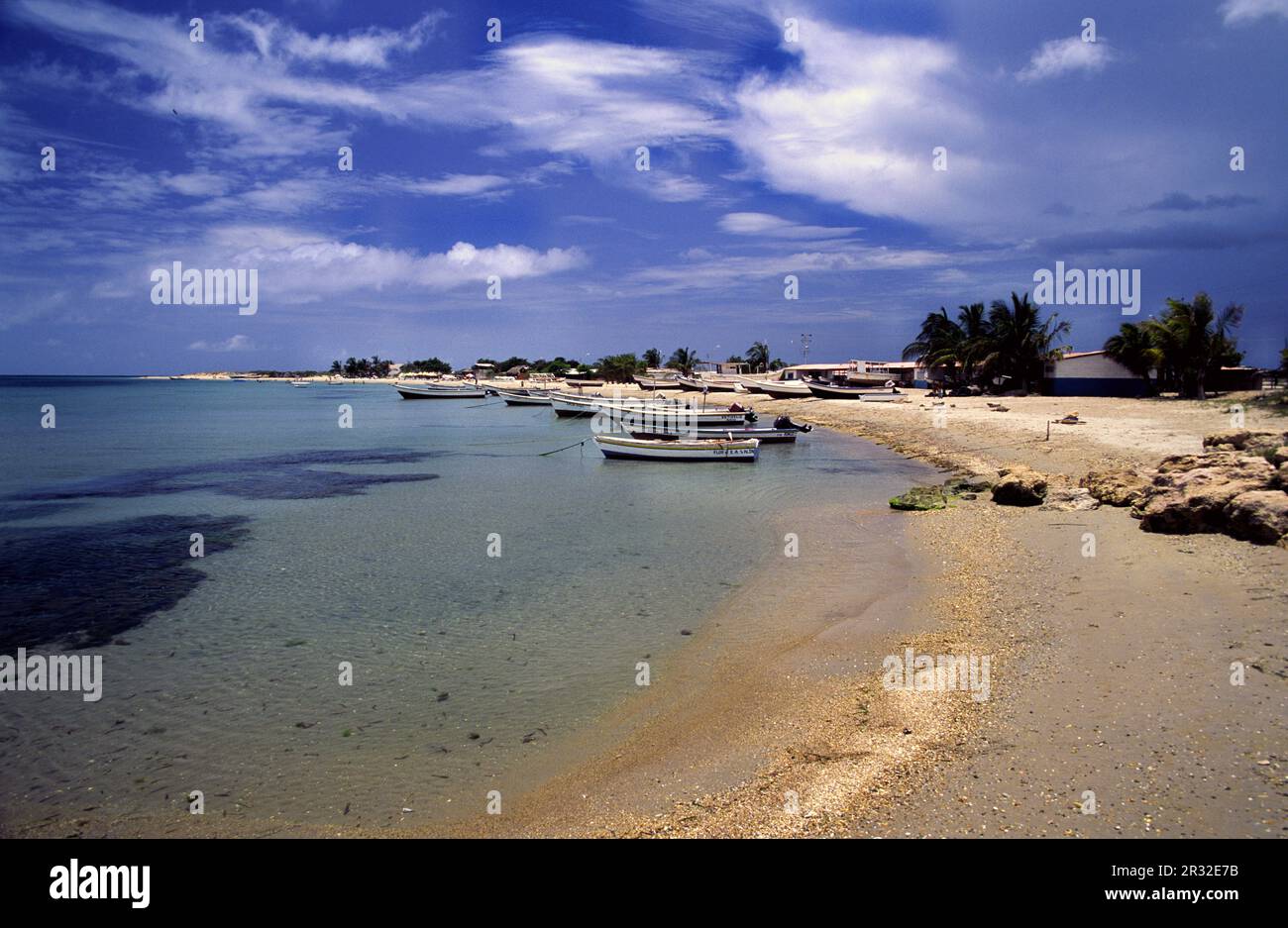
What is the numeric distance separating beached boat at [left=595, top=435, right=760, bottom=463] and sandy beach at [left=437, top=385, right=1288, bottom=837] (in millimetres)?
20685

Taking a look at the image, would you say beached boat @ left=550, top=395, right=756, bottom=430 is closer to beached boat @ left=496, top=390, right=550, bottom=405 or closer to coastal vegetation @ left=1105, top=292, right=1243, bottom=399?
coastal vegetation @ left=1105, top=292, right=1243, bottom=399

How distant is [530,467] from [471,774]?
27609mm

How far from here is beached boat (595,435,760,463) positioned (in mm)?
34031

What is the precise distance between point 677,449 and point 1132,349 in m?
35.8

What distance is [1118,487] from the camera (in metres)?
16.7

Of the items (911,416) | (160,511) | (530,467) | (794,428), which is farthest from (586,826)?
(911,416)

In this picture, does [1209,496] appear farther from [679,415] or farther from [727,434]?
[679,415]

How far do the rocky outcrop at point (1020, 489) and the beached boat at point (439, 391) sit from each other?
310ft

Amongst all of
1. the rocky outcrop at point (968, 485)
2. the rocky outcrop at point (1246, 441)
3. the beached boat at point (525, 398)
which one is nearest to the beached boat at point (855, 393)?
the beached boat at point (525, 398)

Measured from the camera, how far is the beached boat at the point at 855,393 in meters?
65.0

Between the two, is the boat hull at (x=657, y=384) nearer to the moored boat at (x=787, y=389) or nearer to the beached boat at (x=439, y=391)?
the moored boat at (x=787, y=389)

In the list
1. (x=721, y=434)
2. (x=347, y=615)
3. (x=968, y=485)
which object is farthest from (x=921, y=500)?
(x=721, y=434)

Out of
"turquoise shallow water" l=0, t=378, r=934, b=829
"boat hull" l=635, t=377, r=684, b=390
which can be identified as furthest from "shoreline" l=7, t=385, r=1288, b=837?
"boat hull" l=635, t=377, r=684, b=390

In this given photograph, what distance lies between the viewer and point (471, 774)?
24.2 feet
